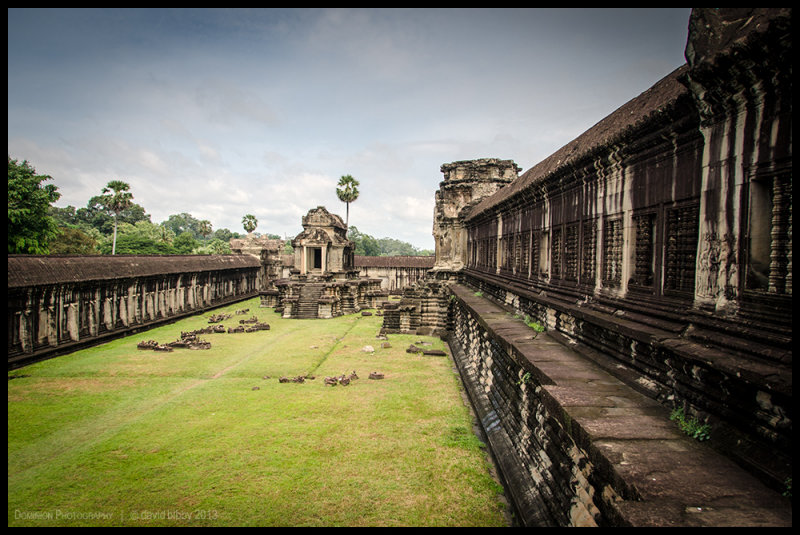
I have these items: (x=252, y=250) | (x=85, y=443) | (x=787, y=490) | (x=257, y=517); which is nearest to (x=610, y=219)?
(x=787, y=490)

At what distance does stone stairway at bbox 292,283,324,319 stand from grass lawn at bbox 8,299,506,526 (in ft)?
36.6

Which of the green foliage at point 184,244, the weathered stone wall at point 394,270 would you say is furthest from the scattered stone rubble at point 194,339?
the green foliage at point 184,244

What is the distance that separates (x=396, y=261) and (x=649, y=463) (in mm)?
33891

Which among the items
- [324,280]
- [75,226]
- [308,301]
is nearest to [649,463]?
[308,301]

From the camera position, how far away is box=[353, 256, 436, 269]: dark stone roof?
36062 millimetres

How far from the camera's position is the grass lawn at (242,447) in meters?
4.99

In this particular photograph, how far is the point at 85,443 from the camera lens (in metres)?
6.84

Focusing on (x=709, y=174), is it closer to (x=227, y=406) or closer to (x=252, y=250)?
(x=227, y=406)

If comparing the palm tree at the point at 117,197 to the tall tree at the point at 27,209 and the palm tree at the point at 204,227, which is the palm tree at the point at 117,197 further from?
the palm tree at the point at 204,227

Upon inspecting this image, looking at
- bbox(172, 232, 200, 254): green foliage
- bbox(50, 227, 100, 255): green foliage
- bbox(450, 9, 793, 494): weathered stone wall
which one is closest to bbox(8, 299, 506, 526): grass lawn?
bbox(450, 9, 793, 494): weathered stone wall

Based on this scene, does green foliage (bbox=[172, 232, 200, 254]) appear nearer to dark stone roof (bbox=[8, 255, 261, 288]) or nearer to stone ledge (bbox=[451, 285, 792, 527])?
dark stone roof (bbox=[8, 255, 261, 288])

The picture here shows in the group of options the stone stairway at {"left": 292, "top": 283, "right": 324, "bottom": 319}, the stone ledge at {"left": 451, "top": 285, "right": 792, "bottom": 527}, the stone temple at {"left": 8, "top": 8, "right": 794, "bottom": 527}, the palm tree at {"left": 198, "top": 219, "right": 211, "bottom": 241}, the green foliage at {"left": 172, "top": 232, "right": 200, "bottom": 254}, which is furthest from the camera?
the palm tree at {"left": 198, "top": 219, "right": 211, "bottom": 241}

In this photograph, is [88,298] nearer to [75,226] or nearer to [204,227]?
[75,226]
